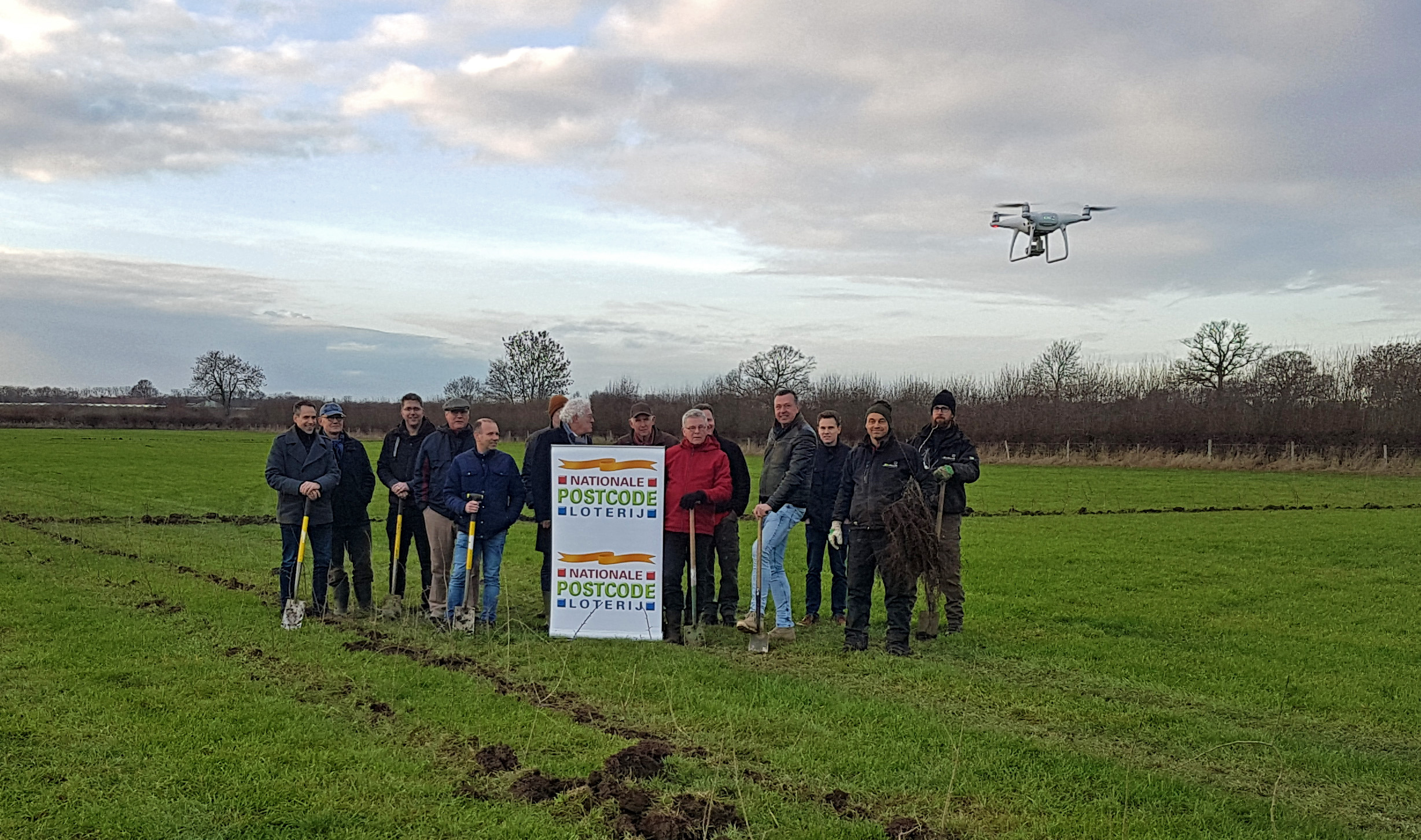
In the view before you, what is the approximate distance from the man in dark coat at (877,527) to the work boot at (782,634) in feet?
1.87

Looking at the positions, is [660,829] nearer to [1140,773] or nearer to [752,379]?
[1140,773]

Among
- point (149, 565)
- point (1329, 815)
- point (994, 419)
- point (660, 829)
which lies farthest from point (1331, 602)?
point (994, 419)

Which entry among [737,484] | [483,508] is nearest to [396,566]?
[483,508]

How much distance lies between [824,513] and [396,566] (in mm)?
4739

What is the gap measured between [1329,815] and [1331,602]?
9.37m

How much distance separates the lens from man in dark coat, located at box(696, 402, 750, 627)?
10711mm

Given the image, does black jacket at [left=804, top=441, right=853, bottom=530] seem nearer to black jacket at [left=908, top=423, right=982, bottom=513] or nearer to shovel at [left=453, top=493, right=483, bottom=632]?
black jacket at [left=908, top=423, right=982, bottom=513]

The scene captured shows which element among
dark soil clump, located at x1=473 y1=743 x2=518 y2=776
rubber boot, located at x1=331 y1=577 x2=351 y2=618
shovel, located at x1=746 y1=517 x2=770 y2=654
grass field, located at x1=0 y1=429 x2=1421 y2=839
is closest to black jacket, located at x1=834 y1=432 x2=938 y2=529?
shovel, located at x1=746 y1=517 x2=770 y2=654

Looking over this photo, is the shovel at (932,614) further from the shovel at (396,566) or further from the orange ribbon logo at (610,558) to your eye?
the shovel at (396,566)

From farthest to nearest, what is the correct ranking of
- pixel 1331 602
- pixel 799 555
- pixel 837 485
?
pixel 799 555 → pixel 1331 602 → pixel 837 485

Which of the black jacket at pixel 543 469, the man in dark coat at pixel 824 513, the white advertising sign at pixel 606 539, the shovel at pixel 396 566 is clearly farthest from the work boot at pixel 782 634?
the shovel at pixel 396 566

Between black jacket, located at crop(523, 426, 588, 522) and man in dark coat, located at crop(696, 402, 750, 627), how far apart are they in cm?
161

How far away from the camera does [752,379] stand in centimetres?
8675

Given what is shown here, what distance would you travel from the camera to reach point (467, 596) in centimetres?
1055
